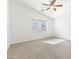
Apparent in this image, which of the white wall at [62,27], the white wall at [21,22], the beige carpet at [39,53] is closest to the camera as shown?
the beige carpet at [39,53]

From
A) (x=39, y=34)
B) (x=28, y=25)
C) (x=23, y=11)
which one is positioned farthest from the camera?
(x=39, y=34)

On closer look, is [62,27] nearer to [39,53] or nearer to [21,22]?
[21,22]

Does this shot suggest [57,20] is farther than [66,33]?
Yes

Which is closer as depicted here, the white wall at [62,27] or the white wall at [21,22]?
the white wall at [21,22]

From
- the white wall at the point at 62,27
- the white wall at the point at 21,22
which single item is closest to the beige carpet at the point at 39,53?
the white wall at the point at 21,22

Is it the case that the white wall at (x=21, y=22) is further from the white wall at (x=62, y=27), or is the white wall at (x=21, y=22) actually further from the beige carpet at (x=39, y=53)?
the white wall at (x=62, y=27)

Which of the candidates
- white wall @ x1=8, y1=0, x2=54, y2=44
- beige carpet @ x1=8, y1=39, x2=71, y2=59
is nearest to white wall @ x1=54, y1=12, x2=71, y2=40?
white wall @ x1=8, y1=0, x2=54, y2=44

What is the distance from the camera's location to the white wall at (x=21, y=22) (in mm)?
5788
